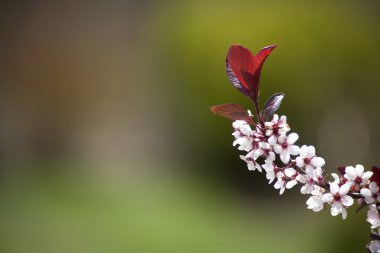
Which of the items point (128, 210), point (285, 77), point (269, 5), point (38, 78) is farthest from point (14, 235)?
point (38, 78)

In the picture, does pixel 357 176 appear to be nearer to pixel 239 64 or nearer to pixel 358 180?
pixel 358 180

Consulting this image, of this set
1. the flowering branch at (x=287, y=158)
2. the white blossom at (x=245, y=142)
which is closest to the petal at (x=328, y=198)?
the flowering branch at (x=287, y=158)

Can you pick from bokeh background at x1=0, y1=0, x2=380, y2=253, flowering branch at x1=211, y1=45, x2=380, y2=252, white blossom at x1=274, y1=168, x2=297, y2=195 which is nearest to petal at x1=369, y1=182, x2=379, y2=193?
flowering branch at x1=211, y1=45, x2=380, y2=252

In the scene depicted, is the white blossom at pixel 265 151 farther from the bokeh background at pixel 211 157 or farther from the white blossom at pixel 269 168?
the bokeh background at pixel 211 157

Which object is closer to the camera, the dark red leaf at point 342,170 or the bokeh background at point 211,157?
the dark red leaf at point 342,170

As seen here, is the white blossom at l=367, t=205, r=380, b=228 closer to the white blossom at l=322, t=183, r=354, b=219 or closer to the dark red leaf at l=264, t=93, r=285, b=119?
the white blossom at l=322, t=183, r=354, b=219

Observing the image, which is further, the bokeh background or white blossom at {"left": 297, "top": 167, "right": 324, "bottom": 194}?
the bokeh background

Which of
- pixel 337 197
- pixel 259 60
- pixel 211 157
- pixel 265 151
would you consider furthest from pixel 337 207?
pixel 211 157
